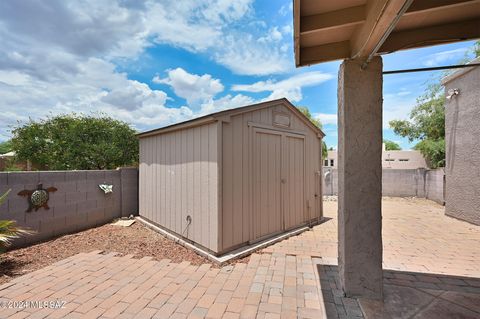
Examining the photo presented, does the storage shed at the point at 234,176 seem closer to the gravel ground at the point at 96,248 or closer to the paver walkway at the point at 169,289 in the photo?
the gravel ground at the point at 96,248

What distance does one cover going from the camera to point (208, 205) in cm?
365

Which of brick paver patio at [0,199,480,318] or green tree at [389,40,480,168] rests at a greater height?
green tree at [389,40,480,168]

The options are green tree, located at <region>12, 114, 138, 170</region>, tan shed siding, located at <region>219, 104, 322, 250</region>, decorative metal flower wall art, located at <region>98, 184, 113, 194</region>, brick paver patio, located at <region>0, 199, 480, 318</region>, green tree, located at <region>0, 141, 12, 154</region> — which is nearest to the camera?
brick paver patio, located at <region>0, 199, 480, 318</region>

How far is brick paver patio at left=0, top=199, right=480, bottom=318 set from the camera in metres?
2.22

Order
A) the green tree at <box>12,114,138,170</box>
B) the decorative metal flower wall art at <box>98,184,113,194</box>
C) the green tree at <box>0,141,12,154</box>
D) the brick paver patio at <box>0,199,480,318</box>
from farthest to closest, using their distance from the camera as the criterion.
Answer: the green tree at <box>0,141,12,154</box>
the green tree at <box>12,114,138,170</box>
the decorative metal flower wall art at <box>98,184,113,194</box>
the brick paver patio at <box>0,199,480,318</box>

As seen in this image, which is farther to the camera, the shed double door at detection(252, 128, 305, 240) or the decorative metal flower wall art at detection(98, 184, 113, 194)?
the decorative metal flower wall art at detection(98, 184, 113, 194)

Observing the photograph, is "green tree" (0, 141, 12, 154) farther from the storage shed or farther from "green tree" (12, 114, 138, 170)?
the storage shed

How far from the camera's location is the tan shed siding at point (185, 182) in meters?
3.60

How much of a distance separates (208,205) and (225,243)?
2.25 ft

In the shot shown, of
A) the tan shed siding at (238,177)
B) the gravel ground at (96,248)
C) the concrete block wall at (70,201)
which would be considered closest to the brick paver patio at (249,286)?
the gravel ground at (96,248)

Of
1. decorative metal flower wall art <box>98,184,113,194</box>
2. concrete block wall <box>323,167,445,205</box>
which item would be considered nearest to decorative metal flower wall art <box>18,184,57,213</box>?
decorative metal flower wall art <box>98,184,113,194</box>

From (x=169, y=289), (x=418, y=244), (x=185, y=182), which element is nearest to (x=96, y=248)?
(x=185, y=182)

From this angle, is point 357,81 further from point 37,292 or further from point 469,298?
point 37,292

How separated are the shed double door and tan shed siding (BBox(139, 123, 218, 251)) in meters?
0.90
